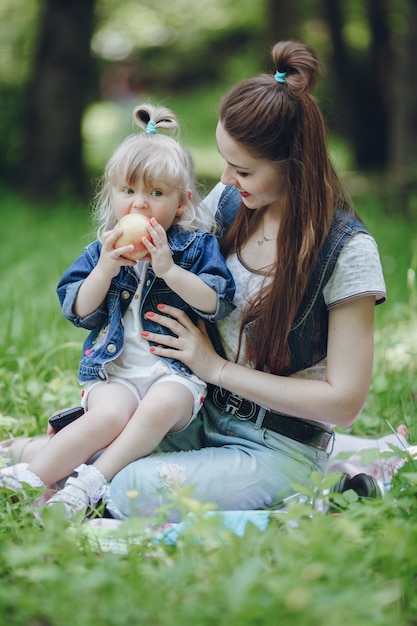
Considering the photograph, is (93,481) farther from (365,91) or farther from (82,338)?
(365,91)

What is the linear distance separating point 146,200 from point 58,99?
21.3 ft

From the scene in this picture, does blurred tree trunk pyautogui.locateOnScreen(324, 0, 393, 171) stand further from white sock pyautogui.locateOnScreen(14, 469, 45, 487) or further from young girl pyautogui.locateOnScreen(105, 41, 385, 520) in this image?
white sock pyautogui.locateOnScreen(14, 469, 45, 487)

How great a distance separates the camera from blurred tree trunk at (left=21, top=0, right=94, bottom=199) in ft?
27.8

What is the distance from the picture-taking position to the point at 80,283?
2.62 meters

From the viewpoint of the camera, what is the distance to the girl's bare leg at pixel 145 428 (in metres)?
2.48

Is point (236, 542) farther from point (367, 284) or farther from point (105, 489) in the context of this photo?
point (367, 284)

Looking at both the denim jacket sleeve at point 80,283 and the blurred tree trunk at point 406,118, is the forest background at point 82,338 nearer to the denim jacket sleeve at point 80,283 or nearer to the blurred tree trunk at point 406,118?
the blurred tree trunk at point 406,118

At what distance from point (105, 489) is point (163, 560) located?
1.61 ft

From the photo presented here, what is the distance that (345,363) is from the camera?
2.49 metres

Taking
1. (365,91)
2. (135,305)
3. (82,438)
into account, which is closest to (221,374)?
(135,305)

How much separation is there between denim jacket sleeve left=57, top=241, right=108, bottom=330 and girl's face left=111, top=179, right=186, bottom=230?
0.58 feet

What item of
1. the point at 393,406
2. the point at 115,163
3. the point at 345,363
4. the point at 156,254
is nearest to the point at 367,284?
the point at 345,363

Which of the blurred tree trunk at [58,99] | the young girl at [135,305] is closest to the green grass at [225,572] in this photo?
the young girl at [135,305]

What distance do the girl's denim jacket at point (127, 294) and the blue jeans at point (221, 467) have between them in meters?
0.26
